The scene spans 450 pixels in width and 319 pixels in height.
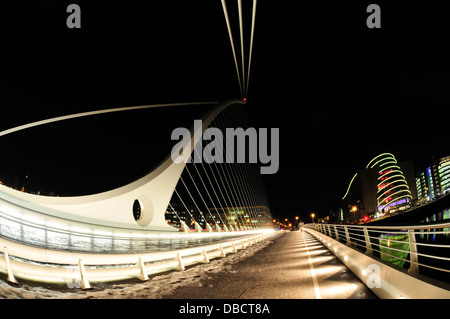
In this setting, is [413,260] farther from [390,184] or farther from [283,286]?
[390,184]

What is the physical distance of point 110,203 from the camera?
41.1 ft

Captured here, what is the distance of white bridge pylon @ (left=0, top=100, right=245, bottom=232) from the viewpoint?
8977mm

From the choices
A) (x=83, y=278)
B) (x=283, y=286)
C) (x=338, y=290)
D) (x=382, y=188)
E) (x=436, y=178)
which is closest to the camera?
(x=338, y=290)

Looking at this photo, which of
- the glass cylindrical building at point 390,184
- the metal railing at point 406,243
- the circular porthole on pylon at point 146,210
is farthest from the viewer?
the glass cylindrical building at point 390,184

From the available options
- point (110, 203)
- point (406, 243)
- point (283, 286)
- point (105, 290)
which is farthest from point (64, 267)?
point (406, 243)

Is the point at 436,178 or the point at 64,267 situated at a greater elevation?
the point at 436,178

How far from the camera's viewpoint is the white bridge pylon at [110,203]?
898 cm

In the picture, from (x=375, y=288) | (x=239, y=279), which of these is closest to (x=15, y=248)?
(x=239, y=279)

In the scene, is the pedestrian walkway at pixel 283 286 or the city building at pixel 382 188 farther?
the city building at pixel 382 188

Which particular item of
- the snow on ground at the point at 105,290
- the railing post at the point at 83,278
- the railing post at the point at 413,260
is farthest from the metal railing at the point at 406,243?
the railing post at the point at 83,278

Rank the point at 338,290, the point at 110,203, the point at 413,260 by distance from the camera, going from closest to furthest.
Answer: the point at 413,260 → the point at 338,290 → the point at 110,203

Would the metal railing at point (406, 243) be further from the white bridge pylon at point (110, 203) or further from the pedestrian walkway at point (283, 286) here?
the white bridge pylon at point (110, 203)
